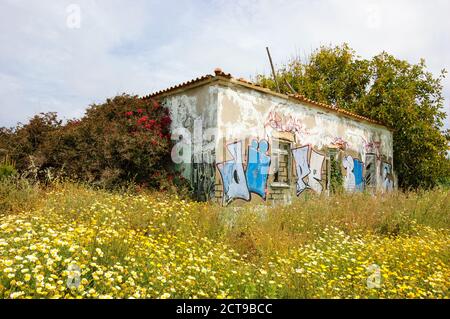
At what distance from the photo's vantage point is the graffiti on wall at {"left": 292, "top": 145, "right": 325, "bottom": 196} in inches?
450

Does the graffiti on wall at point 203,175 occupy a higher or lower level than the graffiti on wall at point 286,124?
lower

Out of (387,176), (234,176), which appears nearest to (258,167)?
(234,176)

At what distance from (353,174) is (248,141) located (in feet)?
19.8

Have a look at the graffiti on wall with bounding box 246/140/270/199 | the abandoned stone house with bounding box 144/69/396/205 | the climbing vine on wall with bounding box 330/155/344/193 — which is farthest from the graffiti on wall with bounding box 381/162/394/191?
the graffiti on wall with bounding box 246/140/270/199

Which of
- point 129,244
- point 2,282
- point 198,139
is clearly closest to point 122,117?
point 198,139

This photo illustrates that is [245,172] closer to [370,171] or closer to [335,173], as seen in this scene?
[335,173]

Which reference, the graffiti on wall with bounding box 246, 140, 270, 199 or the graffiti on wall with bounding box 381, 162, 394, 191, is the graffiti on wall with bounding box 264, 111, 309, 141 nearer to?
the graffiti on wall with bounding box 246, 140, 270, 199

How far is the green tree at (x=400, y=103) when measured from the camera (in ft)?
Result: 52.5

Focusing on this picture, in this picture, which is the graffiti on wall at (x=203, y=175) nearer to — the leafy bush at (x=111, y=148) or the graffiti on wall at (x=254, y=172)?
the graffiti on wall at (x=254, y=172)

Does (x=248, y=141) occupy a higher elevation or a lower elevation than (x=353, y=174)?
higher

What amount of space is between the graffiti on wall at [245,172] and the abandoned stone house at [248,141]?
0.08 ft

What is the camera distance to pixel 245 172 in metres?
9.66

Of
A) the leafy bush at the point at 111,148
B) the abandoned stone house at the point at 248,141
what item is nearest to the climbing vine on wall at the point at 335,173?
the abandoned stone house at the point at 248,141
